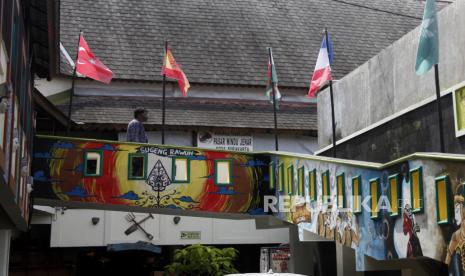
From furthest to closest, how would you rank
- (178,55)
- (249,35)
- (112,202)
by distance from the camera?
(249,35), (178,55), (112,202)

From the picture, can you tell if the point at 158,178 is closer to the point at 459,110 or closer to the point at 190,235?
the point at 459,110

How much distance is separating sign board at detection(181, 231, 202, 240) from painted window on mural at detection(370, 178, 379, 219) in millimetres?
11778

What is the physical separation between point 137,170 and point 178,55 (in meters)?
10.7

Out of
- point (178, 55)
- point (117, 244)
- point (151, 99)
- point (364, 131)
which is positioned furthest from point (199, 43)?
point (364, 131)

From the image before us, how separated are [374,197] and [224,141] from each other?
12179mm

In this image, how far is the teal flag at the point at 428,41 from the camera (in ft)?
42.6

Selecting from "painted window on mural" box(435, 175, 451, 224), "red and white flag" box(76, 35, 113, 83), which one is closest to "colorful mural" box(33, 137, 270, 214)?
"red and white flag" box(76, 35, 113, 83)

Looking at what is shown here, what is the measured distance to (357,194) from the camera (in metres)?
13.1

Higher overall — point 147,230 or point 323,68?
point 323,68

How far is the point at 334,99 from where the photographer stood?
1955 centimetres

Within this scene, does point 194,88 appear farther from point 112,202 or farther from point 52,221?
point 112,202

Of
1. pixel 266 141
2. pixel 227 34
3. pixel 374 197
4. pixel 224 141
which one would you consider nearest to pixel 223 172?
pixel 374 197

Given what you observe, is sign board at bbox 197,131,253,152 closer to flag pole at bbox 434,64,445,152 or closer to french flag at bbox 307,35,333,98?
french flag at bbox 307,35,333,98

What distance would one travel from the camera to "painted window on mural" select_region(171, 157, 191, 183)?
55.1 feet
